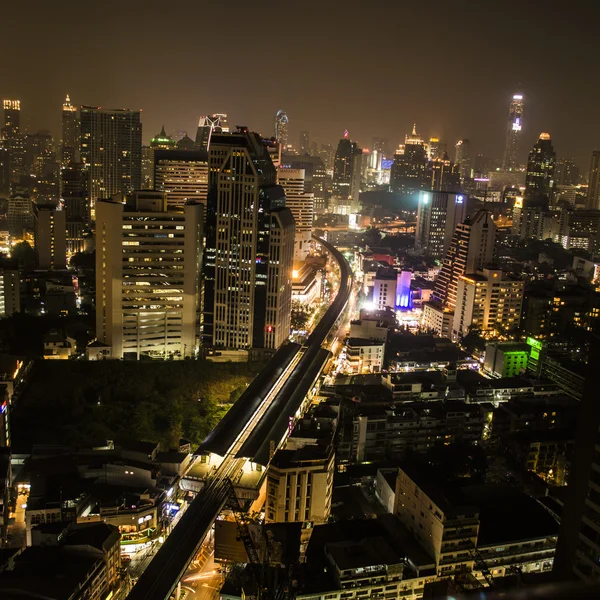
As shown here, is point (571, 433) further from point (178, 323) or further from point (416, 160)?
point (416, 160)

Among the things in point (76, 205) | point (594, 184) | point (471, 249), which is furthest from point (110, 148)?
point (594, 184)

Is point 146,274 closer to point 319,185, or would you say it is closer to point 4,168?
point 4,168

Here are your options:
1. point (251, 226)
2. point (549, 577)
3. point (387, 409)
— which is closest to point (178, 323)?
point (251, 226)

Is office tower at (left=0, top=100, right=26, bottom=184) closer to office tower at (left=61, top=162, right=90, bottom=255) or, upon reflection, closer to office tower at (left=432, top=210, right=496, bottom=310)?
office tower at (left=61, top=162, right=90, bottom=255)

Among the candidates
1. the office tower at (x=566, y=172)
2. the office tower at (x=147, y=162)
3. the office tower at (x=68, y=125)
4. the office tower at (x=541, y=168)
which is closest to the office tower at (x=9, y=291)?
the office tower at (x=147, y=162)

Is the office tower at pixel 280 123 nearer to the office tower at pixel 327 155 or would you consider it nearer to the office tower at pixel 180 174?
the office tower at pixel 180 174

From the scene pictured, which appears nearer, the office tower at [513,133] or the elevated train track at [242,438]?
the elevated train track at [242,438]
